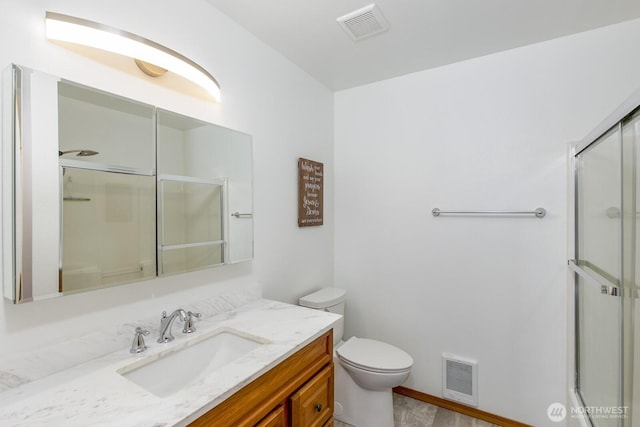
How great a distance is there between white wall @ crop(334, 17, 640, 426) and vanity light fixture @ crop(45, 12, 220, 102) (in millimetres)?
1507

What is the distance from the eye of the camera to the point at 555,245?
1.80m

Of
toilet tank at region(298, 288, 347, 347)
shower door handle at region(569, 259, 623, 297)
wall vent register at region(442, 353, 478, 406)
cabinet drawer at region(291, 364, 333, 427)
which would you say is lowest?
wall vent register at region(442, 353, 478, 406)

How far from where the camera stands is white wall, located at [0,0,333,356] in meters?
0.95

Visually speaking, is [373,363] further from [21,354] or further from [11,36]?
[11,36]

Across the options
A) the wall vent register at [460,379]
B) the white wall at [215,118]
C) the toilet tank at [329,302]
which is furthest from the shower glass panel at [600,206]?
the white wall at [215,118]

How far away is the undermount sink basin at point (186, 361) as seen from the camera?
104 cm

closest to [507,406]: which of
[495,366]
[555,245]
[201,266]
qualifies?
[495,366]

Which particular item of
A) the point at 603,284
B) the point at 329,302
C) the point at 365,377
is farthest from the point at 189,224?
the point at 603,284

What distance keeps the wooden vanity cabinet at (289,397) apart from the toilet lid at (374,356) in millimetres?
386

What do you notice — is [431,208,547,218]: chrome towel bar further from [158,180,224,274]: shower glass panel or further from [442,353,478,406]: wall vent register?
[158,180,224,274]: shower glass panel

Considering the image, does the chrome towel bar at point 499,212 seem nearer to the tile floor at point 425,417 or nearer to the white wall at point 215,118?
the white wall at point 215,118

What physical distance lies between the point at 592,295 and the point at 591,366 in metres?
0.35

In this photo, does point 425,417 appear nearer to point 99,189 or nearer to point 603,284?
point 603,284

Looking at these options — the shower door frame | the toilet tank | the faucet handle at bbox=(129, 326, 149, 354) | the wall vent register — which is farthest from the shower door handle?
the faucet handle at bbox=(129, 326, 149, 354)
